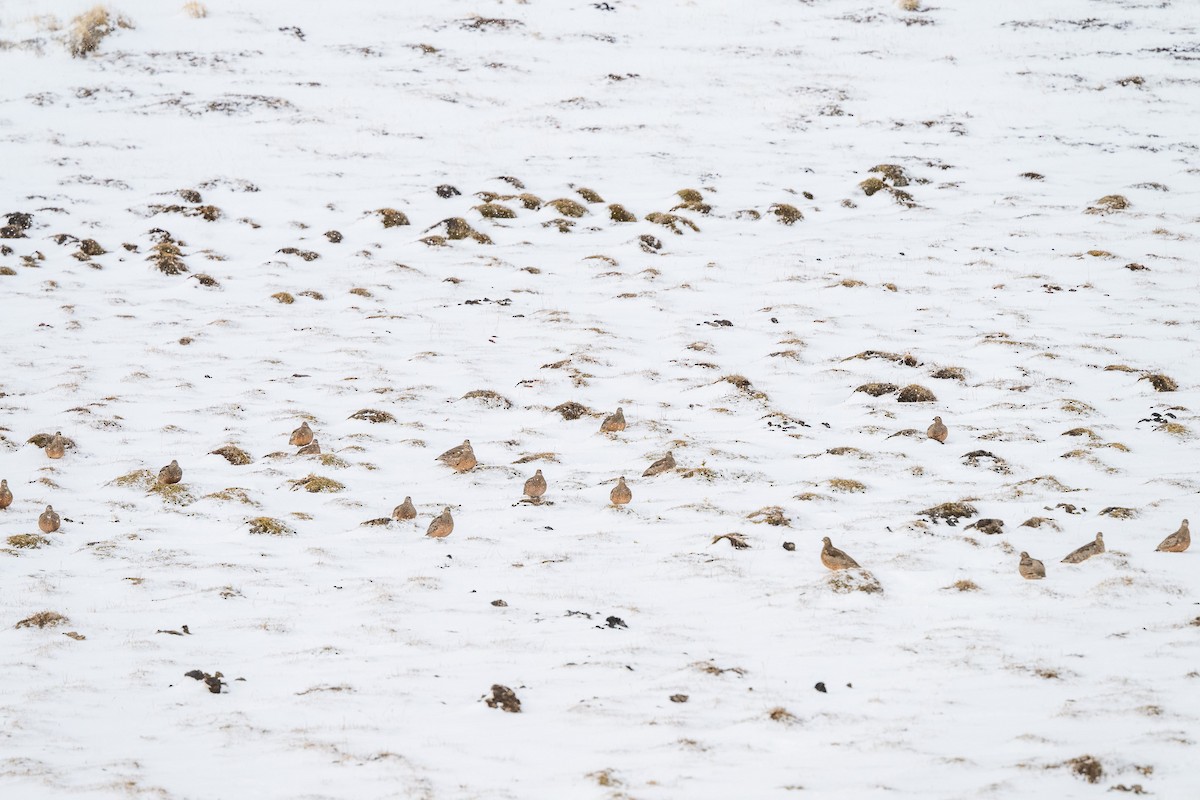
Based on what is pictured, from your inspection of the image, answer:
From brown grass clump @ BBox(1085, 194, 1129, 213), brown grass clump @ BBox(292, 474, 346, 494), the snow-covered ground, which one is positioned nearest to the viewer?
the snow-covered ground

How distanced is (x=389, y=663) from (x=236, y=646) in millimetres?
1765

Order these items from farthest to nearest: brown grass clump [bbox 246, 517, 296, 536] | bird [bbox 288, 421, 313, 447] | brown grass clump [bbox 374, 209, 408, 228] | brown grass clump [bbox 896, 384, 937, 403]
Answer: brown grass clump [bbox 374, 209, 408, 228]
brown grass clump [bbox 896, 384, 937, 403]
bird [bbox 288, 421, 313, 447]
brown grass clump [bbox 246, 517, 296, 536]

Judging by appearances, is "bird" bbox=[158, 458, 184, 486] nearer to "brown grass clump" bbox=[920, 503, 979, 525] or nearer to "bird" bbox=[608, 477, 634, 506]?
"bird" bbox=[608, 477, 634, 506]

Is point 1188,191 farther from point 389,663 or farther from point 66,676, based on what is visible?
point 66,676

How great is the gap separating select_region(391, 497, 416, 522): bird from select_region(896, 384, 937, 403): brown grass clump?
344 inches

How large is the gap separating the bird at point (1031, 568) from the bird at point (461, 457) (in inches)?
302

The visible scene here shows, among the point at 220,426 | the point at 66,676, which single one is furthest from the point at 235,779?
the point at 220,426

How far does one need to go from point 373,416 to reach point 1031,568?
34.9 ft

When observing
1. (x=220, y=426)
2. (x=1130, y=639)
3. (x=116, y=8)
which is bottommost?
(x=220, y=426)

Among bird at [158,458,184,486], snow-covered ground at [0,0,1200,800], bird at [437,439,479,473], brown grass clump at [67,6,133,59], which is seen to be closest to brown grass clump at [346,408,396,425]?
snow-covered ground at [0,0,1200,800]

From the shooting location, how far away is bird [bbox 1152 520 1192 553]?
38.2 feet

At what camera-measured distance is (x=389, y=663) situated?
1023 cm

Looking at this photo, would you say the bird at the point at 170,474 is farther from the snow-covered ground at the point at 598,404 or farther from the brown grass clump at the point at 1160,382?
the brown grass clump at the point at 1160,382

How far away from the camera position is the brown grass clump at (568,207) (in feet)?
91.9
